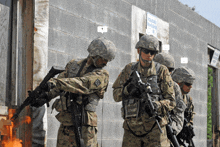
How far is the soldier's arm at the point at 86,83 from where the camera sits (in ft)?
14.6

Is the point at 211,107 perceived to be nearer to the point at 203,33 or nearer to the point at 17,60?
the point at 203,33

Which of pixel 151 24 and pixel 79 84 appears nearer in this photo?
pixel 79 84

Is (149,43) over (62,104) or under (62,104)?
over

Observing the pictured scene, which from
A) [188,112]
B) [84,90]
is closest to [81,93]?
[84,90]

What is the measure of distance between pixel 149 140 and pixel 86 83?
1.01 metres

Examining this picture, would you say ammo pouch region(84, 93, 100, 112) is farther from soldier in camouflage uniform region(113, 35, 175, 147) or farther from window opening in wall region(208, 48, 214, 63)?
window opening in wall region(208, 48, 214, 63)

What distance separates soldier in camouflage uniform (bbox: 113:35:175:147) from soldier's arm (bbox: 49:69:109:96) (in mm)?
268

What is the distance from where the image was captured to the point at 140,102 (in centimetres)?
479

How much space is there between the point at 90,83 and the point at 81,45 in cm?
198

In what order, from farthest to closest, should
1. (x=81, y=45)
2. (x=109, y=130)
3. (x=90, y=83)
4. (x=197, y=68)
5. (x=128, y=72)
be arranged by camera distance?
1. (x=197, y=68)
2. (x=109, y=130)
3. (x=81, y=45)
4. (x=128, y=72)
5. (x=90, y=83)

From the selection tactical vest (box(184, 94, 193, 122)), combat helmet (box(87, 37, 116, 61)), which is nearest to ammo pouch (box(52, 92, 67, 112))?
combat helmet (box(87, 37, 116, 61))

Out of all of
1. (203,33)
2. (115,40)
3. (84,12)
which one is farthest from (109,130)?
(203,33)

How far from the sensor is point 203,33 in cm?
1205

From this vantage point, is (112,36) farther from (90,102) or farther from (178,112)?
(90,102)
